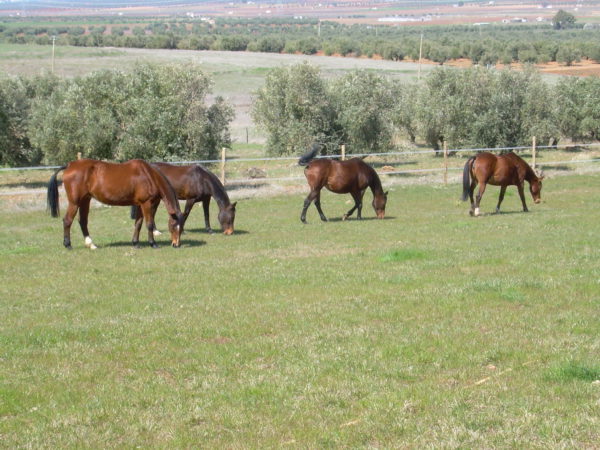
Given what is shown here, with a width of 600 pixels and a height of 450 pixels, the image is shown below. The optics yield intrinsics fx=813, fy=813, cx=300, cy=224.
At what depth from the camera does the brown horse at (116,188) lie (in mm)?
15938

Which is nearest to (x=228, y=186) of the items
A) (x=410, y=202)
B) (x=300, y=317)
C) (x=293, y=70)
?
(x=410, y=202)

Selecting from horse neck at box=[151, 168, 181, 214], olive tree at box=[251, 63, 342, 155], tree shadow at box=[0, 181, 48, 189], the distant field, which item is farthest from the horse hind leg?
the distant field

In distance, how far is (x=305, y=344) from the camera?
8367 millimetres

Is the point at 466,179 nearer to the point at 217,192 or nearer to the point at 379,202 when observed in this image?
the point at 379,202

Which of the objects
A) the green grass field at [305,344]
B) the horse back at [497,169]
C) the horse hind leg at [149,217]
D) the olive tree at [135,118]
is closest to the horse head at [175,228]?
the horse hind leg at [149,217]

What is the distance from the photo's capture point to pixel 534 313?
374 inches

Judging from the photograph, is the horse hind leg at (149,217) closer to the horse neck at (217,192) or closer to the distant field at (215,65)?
the horse neck at (217,192)

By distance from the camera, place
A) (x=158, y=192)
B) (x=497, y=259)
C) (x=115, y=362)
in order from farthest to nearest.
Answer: (x=158, y=192)
(x=497, y=259)
(x=115, y=362)

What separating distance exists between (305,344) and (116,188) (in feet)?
28.5

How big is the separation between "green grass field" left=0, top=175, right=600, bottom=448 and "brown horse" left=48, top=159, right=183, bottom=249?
0.80 meters

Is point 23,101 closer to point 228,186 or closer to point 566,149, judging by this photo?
point 228,186

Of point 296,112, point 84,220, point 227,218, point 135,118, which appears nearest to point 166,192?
point 84,220

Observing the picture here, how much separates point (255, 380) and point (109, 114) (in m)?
26.2

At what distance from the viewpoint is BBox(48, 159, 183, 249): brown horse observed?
15938mm
